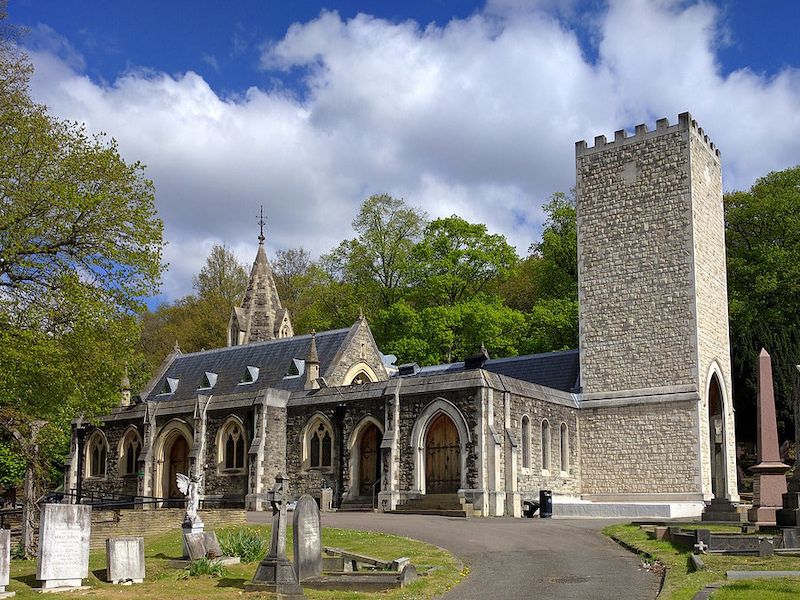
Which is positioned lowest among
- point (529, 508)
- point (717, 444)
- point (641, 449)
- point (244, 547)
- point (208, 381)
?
point (529, 508)

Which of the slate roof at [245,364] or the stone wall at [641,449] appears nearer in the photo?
the stone wall at [641,449]

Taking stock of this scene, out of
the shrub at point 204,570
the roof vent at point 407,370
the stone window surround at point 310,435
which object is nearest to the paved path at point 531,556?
the shrub at point 204,570

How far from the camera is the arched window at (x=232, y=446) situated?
33688 mm

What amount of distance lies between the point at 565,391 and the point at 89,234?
19.3 metres

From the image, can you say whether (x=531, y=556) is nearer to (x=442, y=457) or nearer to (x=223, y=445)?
(x=442, y=457)

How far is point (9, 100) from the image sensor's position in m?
20.5

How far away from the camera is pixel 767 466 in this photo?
70.0ft

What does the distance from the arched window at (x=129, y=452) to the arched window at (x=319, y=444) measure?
335 inches

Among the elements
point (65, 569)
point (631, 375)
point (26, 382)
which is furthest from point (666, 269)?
point (65, 569)

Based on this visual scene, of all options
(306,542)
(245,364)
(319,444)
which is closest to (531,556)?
(306,542)

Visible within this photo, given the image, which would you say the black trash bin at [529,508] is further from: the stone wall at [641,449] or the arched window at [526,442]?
the stone wall at [641,449]

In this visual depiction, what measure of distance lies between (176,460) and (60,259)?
56.7 ft

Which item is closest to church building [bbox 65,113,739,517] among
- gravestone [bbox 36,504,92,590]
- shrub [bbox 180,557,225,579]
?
shrub [bbox 180,557,225,579]

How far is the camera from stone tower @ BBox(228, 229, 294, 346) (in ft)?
156
